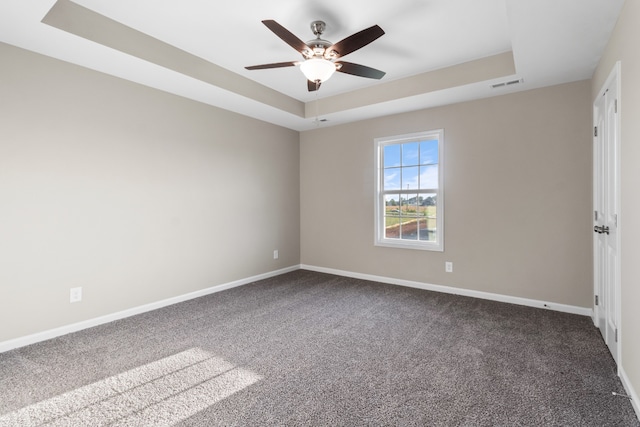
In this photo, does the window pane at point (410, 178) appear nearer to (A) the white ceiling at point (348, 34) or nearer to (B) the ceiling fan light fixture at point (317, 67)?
(A) the white ceiling at point (348, 34)

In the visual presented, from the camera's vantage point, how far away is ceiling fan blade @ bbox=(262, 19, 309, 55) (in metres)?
2.07

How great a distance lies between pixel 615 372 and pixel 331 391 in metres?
1.94

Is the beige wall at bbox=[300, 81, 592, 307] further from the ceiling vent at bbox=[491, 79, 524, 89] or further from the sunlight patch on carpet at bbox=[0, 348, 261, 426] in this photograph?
the sunlight patch on carpet at bbox=[0, 348, 261, 426]

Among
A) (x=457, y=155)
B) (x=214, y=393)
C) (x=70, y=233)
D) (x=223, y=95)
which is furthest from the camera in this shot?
(x=457, y=155)

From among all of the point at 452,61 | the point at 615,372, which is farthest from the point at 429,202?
the point at 615,372

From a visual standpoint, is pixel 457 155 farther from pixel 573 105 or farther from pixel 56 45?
pixel 56 45

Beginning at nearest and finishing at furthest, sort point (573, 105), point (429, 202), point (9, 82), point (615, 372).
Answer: point (615, 372)
point (9, 82)
point (573, 105)
point (429, 202)

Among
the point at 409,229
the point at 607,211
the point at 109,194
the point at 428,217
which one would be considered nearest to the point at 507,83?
the point at 607,211

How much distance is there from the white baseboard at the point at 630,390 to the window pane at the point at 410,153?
3008 millimetres

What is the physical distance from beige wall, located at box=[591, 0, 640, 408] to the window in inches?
83.7

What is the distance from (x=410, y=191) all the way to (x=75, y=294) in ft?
13.1

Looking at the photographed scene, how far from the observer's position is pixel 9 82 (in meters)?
Answer: 2.54

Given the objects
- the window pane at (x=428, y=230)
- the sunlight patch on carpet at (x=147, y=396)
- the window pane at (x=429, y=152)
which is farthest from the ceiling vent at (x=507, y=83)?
the sunlight patch on carpet at (x=147, y=396)

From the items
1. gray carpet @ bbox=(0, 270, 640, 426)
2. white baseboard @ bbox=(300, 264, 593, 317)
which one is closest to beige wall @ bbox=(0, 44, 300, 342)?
gray carpet @ bbox=(0, 270, 640, 426)
